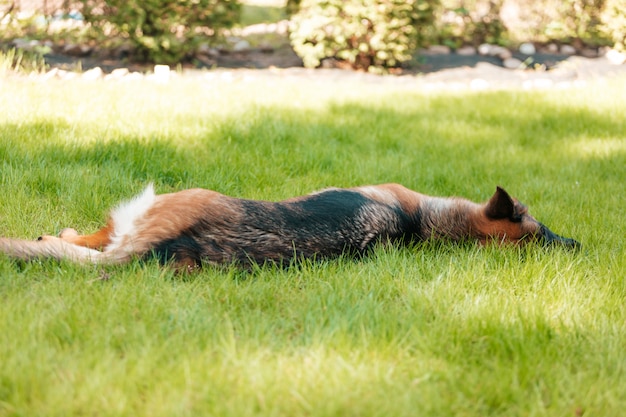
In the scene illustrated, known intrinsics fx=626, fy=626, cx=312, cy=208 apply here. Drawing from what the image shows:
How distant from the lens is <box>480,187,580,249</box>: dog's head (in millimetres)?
4312

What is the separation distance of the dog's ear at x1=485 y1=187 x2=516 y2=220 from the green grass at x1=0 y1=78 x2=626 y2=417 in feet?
0.98

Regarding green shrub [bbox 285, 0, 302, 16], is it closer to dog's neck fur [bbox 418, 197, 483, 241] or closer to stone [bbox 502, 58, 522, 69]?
stone [bbox 502, 58, 522, 69]

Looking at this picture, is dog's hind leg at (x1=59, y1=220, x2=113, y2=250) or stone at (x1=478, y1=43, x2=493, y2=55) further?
stone at (x1=478, y1=43, x2=493, y2=55)

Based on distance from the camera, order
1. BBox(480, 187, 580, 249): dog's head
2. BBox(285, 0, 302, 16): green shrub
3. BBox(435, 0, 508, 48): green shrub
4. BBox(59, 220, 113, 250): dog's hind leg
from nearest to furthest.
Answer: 1. BBox(59, 220, 113, 250): dog's hind leg
2. BBox(480, 187, 580, 249): dog's head
3. BBox(285, 0, 302, 16): green shrub
4. BBox(435, 0, 508, 48): green shrub

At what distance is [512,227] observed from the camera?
174 inches

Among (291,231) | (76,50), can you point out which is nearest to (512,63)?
(76,50)

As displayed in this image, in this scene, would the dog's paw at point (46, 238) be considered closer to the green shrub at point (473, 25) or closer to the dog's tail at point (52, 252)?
the dog's tail at point (52, 252)

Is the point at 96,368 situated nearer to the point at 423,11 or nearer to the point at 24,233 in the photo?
the point at 24,233

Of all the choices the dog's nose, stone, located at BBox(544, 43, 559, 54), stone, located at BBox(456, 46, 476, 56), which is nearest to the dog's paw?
the dog's nose

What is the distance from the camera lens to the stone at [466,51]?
13.2m

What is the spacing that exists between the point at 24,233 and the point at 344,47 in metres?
7.61

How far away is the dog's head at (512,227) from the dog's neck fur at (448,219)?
0.10 metres

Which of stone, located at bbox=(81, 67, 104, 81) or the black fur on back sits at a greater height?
stone, located at bbox=(81, 67, 104, 81)

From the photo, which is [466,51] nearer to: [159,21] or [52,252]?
[159,21]
